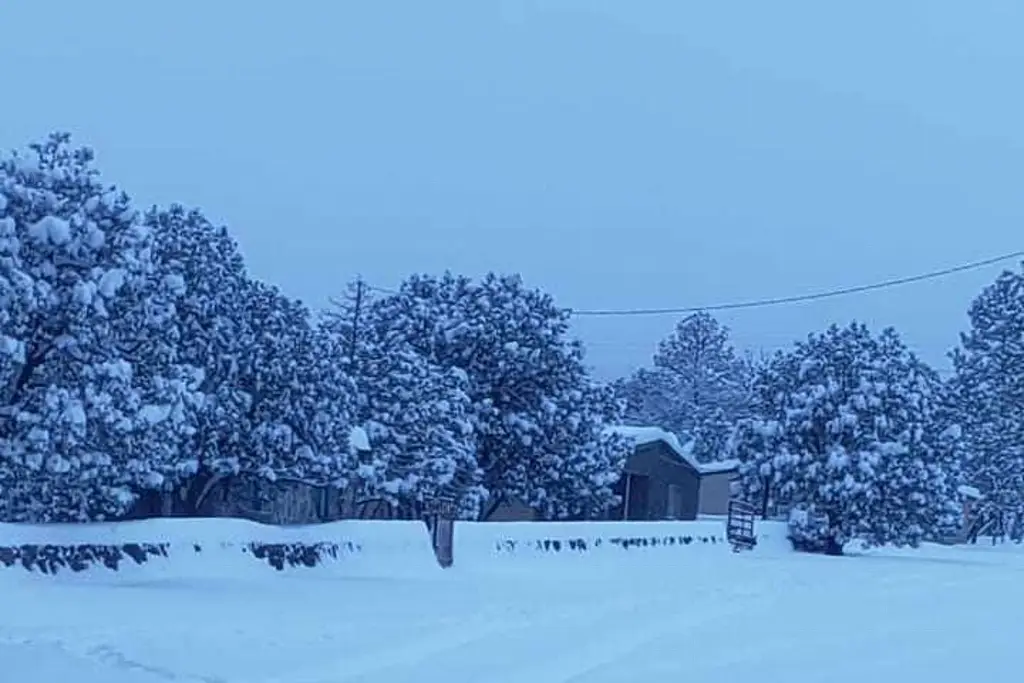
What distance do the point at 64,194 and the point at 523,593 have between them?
785 centimetres

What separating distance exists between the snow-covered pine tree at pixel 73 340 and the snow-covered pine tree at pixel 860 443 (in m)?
24.1

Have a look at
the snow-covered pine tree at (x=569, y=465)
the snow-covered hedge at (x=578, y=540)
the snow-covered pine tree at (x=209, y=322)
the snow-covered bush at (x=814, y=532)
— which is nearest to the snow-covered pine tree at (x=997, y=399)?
the snow-covered bush at (x=814, y=532)

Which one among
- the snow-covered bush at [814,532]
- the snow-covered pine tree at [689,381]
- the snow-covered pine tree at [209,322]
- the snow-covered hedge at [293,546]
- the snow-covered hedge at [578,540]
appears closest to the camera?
the snow-covered hedge at [293,546]

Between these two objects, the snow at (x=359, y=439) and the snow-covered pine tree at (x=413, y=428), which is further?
the snow-covered pine tree at (x=413, y=428)

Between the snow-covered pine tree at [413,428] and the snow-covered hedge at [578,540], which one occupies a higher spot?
the snow-covered pine tree at [413,428]

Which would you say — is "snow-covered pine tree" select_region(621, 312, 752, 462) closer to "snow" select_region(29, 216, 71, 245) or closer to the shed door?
the shed door

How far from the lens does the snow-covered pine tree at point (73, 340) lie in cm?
1878

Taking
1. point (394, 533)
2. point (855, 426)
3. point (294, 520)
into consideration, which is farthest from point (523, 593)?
point (855, 426)

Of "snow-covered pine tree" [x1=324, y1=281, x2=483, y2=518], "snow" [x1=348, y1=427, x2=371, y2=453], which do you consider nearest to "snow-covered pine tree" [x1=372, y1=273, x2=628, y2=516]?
"snow-covered pine tree" [x1=324, y1=281, x2=483, y2=518]

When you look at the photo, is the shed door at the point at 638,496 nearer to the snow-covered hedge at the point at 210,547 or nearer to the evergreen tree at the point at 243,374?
the evergreen tree at the point at 243,374

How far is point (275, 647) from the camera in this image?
12531 mm

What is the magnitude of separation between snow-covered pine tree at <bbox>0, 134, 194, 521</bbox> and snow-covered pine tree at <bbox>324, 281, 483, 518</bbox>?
379 inches

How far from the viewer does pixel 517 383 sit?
34875 mm

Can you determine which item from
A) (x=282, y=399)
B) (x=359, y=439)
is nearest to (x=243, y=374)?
(x=282, y=399)
